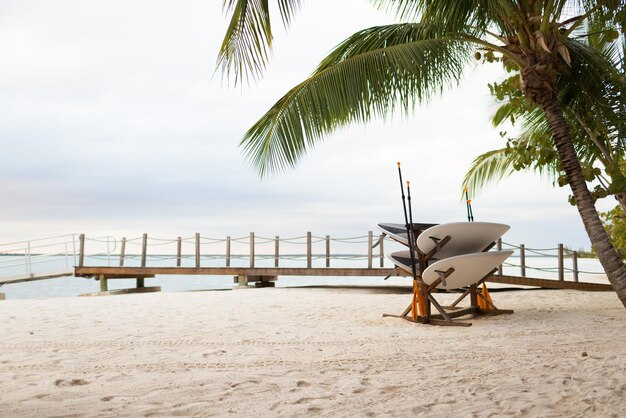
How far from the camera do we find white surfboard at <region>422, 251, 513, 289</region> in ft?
17.5

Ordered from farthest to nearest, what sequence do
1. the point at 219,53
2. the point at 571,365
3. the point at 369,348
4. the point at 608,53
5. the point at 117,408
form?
the point at 608,53 → the point at 219,53 → the point at 369,348 → the point at 571,365 → the point at 117,408

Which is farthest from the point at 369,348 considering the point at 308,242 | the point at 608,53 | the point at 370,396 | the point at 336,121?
the point at 308,242

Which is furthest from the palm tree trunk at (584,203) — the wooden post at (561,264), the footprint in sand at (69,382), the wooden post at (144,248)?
the wooden post at (144,248)

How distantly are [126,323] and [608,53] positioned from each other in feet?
25.3

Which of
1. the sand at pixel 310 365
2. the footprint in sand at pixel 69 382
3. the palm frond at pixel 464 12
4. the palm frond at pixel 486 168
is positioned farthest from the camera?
the palm frond at pixel 486 168

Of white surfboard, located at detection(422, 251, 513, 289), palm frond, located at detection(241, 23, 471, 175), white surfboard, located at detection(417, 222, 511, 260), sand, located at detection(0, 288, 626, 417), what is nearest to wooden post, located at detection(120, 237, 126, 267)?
sand, located at detection(0, 288, 626, 417)

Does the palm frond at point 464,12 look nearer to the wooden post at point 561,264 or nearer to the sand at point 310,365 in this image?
the sand at point 310,365

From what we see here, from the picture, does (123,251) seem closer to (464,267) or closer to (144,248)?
(144,248)

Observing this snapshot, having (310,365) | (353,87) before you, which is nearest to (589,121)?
(353,87)

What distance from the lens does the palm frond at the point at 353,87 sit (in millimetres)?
5566

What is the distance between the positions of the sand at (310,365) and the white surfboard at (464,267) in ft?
1.61

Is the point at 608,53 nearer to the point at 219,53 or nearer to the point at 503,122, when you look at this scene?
the point at 503,122

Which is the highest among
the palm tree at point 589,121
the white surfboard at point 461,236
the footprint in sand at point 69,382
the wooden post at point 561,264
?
the palm tree at point 589,121

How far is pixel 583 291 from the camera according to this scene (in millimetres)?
10344
